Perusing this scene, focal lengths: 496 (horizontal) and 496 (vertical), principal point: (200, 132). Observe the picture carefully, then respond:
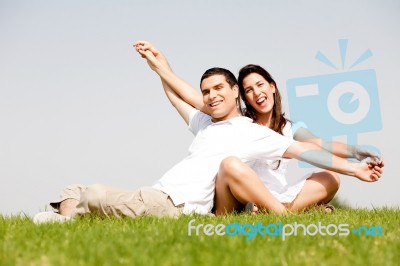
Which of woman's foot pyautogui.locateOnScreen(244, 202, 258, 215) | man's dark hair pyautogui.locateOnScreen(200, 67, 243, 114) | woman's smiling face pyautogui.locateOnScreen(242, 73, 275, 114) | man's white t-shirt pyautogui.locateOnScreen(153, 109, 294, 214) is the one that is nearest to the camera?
man's white t-shirt pyautogui.locateOnScreen(153, 109, 294, 214)

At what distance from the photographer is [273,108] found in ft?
20.9

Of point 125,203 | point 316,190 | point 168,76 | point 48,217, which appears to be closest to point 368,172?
point 316,190

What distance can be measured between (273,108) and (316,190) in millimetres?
1185

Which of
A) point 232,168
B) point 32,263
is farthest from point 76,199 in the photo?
point 32,263

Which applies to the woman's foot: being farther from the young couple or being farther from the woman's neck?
the woman's neck

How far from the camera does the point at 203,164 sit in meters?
5.37

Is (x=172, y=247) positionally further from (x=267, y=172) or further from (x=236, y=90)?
(x=236, y=90)

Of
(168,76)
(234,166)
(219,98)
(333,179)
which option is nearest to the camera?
(234,166)

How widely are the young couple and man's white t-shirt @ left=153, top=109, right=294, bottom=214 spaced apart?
0.01m

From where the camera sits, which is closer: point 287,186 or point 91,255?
point 91,255

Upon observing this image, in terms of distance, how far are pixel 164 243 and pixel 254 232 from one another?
83 centimetres

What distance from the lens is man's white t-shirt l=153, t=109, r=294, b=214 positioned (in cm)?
520

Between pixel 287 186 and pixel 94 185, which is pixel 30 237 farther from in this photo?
pixel 287 186

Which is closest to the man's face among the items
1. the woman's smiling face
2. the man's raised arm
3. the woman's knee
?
the woman's smiling face
